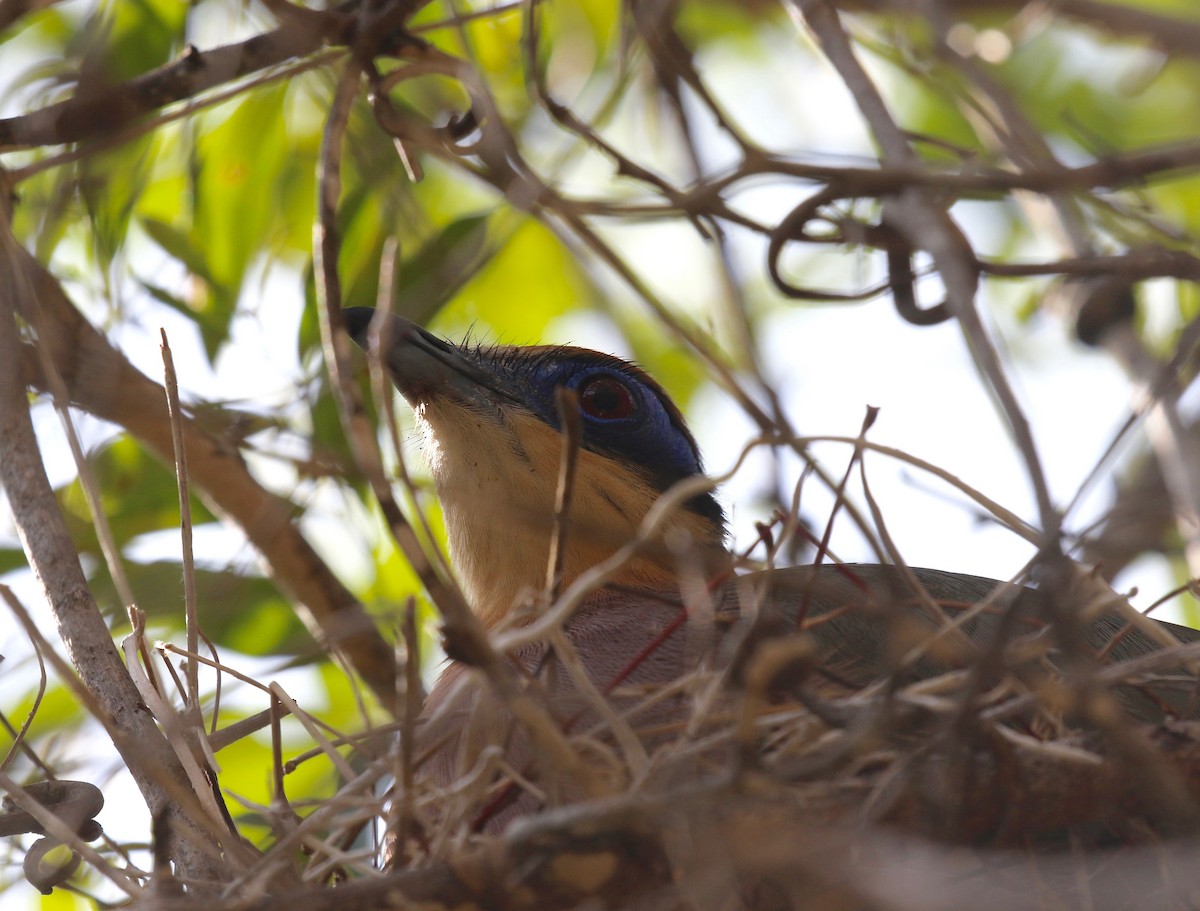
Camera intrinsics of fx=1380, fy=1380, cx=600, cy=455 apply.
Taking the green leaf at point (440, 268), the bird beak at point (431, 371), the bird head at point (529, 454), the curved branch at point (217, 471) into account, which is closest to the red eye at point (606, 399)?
the bird head at point (529, 454)

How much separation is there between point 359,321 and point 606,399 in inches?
48.3

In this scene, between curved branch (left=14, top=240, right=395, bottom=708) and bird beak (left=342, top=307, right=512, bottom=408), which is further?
bird beak (left=342, top=307, right=512, bottom=408)

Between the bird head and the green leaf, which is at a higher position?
the green leaf

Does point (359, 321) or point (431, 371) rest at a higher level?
point (431, 371)

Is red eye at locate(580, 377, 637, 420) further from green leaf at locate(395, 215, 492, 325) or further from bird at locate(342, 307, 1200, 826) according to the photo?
green leaf at locate(395, 215, 492, 325)

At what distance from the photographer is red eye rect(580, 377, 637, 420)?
4.73m

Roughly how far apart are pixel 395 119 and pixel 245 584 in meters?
1.59

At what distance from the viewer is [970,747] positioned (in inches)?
91.0

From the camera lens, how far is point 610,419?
475 cm

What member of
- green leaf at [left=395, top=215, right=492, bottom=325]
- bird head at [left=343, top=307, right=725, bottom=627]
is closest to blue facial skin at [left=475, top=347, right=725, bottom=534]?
bird head at [left=343, top=307, right=725, bottom=627]

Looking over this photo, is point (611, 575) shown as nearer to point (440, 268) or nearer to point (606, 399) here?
point (440, 268)

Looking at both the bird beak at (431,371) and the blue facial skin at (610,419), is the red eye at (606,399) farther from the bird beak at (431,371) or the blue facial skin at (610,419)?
the bird beak at (431,371)

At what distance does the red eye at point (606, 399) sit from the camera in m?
4.73

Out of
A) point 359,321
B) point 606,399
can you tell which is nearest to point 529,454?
Result: point 606,399
